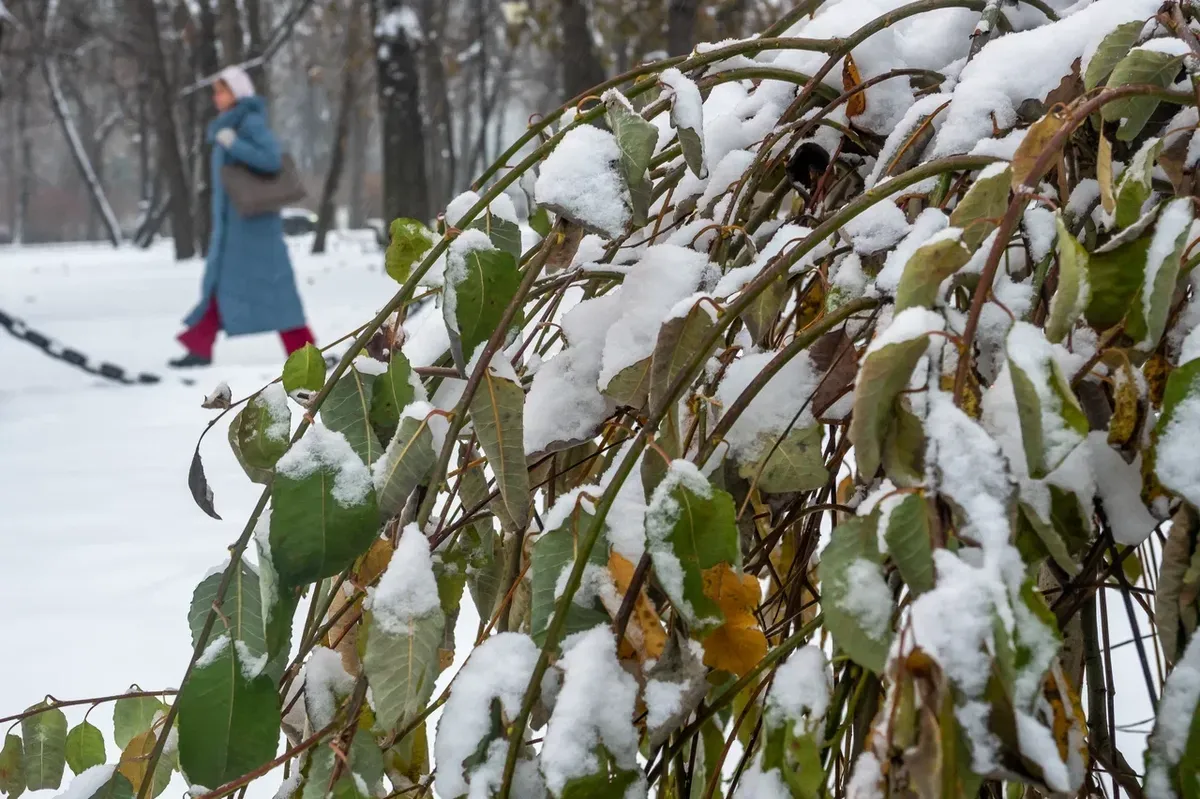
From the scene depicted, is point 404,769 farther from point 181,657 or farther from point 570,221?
point 181,657

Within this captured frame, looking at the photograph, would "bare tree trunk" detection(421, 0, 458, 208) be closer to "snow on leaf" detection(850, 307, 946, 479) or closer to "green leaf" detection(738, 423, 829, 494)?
"green leaf" detection(738, 423, 829, 494)

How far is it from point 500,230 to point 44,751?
0.54m

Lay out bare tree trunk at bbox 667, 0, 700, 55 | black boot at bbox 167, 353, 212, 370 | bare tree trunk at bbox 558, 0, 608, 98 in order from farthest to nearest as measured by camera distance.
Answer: bare tree trunk at bbox 558, 0, 608, 98, bare tree trunk at bbox 667, 0, 700, 55, black boot at bbox 167, 353, 212, 370

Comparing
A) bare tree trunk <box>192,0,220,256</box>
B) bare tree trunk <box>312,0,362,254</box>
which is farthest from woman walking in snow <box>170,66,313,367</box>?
bare tree trunk <box>312,0,362,254</box>

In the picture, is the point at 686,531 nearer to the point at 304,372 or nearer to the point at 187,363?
the point at 304,372

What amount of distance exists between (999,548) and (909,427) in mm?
70

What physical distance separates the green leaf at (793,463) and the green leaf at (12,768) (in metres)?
0.60

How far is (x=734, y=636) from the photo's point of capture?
0.61 meters

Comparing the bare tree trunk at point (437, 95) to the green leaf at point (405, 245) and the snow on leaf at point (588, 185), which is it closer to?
the green leaf at point (405, 245)

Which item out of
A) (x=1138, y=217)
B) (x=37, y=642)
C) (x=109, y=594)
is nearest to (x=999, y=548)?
(x=1138, y=217)

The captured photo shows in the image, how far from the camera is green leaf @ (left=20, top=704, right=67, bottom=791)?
0.83m

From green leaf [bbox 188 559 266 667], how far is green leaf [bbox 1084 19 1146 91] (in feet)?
1.86

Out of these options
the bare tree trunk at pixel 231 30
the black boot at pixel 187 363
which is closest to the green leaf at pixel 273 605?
the black boot at pixel 187 363

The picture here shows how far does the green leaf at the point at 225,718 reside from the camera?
595 millimetres
